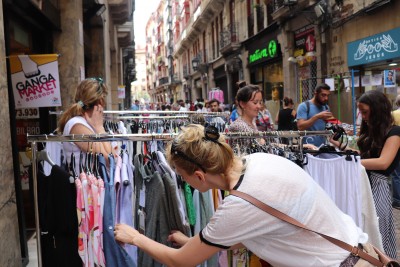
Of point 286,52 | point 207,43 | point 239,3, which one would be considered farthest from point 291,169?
point 207,43

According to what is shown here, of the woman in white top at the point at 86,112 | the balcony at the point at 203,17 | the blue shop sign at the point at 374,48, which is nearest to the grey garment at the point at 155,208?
the woman in white top at the point at 86,112

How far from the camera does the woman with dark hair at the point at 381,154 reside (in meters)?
3.50

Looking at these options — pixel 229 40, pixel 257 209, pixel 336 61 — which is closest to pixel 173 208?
pixel 257 209

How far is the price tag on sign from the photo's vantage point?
5457 millimetres

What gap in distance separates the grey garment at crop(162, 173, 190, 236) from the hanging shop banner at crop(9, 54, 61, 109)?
2.76 m

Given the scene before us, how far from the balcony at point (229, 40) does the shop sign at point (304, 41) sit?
22.3 ft

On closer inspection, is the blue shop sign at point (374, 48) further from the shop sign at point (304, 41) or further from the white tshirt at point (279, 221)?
the white tshirt at point (279, 221)

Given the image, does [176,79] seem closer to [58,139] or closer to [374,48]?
[374,48]

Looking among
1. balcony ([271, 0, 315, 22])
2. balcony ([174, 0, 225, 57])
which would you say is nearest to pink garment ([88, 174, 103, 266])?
balcony ([271, 0, 315, 22])

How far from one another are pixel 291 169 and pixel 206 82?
3169 cm

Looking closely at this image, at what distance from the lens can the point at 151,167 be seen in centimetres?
259

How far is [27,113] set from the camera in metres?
5.59

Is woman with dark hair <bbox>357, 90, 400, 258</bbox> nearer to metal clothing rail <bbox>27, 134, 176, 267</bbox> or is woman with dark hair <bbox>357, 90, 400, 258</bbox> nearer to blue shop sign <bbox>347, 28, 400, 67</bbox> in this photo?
metal clothing rail <bbox>27, 134, 176, 267</bbox>

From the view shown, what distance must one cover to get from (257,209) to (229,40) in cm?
2298
